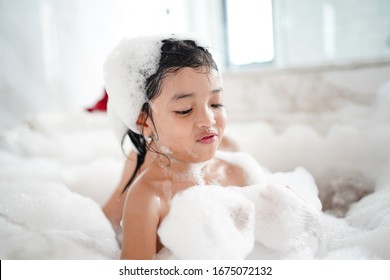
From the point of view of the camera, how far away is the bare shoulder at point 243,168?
97 cm

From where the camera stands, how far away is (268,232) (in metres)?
0.78

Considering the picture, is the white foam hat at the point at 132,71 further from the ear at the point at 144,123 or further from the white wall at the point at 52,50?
the white wall at the point at 52,50

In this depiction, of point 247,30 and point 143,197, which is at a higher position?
point 247,30

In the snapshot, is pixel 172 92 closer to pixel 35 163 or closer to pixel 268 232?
pixel 268 232

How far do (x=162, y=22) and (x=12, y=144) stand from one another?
82 cm

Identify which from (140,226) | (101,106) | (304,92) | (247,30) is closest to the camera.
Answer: (140,226)

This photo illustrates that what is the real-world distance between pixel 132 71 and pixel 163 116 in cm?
14

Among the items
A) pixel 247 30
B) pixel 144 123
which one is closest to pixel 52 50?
pixel 247 30

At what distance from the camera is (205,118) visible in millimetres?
792

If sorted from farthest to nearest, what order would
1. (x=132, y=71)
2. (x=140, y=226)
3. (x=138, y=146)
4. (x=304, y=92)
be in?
(x=304, y=92) < (x=138, y=146) < (x=132, y=71) < (x=140, y=226)

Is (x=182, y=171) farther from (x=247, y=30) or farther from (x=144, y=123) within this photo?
(x=247, y=30)

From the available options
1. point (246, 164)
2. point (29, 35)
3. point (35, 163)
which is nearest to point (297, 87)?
point (246, 164)
